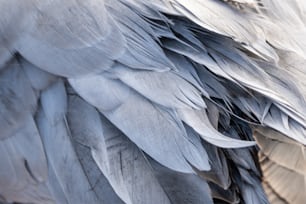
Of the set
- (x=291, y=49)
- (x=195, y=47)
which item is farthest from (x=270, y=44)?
(x=195, y=47)

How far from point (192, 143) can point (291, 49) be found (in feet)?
1.21

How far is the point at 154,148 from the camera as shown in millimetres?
1582

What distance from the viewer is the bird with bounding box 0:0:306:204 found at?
5.23 feet

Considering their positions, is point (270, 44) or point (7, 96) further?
point (270, 44)

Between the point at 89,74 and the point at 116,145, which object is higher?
the point at 89,74

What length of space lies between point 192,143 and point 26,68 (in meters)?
0.39

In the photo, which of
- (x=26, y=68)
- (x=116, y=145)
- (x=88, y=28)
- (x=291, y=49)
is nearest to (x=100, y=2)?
(x=88, y=28)

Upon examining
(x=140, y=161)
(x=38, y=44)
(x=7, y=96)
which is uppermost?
(x=38, y=44)

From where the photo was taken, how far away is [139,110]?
1591 mm

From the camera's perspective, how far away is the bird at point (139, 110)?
1.59 metres

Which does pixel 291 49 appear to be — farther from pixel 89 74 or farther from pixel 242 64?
pixel 89 74

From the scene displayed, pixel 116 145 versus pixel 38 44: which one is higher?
pixel 38 44

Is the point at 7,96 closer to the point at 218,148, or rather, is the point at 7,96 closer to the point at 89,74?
the point at 89,74

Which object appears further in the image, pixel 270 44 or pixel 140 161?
pixel 270 44
